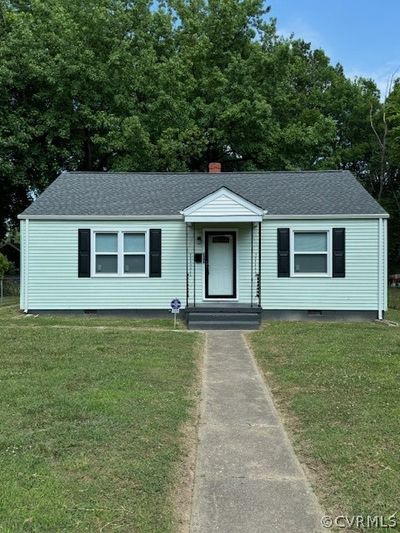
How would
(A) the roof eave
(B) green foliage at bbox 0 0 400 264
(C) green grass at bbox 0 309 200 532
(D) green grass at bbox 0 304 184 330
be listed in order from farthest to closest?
(B) green foliage at bbox 0 0 400 264, (A) the roof eave, (D) green grass at bbox 0 304 184 330, (C) green grass at bbox 0 309 200 532

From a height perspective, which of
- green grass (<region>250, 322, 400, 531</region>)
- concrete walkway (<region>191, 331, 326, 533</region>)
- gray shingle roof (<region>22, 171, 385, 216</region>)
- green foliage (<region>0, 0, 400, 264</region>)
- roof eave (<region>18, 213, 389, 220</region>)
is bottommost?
concrete walkway (<region>191, 331, 326, 533</region>)

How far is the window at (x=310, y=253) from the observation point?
13406 mm

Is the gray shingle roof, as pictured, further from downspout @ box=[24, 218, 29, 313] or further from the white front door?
the white front door

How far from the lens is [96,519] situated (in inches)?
113

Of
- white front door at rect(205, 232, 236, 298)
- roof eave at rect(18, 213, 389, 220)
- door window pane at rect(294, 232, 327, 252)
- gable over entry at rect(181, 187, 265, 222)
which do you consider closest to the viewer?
gable over entry at rect(181, 187, 265, 222)

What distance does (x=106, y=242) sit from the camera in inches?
538

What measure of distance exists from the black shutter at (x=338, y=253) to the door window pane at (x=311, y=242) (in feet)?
0.99

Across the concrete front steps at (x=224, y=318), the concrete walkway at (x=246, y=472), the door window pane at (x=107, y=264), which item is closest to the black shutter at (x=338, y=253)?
the concrete front steps at (x=224, y=318)

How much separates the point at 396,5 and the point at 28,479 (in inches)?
812

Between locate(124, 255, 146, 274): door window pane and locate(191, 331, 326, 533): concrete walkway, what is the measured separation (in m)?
7.82

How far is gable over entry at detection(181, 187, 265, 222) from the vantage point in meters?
12.7

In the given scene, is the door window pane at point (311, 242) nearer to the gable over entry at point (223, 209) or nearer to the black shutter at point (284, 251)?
the black shutter at point (284, 251)

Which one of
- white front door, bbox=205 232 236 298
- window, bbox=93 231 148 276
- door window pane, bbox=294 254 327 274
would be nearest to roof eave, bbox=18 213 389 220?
window, bbox=93 231 148 276

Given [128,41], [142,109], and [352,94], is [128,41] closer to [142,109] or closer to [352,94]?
[142,109]
